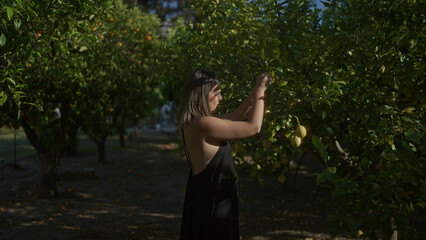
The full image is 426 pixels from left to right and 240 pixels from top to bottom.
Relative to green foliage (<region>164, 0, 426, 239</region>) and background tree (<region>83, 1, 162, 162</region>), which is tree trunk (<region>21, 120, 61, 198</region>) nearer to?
background tree (<region>83, 1, 162, 162</region>)

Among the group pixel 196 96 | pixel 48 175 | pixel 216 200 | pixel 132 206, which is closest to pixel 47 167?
pixel 48 175

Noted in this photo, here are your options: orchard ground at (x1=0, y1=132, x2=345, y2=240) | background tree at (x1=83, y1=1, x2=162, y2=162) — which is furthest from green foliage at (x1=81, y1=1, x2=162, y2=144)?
orchard ground at (x1=0, y1=132, x2=345, y2=240)

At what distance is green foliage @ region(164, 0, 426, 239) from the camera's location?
2.68 m

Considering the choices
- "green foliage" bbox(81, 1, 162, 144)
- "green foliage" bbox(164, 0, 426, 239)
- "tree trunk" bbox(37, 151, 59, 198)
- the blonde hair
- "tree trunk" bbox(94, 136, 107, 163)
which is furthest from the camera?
"tree trunk" bbox(94, 136, 107, 163)

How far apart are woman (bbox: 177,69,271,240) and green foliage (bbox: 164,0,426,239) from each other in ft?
1.21

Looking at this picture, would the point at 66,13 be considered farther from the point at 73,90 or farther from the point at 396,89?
the point at 73,90

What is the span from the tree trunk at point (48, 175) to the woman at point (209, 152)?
7.30 meters

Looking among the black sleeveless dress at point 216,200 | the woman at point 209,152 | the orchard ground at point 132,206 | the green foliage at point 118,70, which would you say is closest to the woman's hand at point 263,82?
the woman at point 209,152

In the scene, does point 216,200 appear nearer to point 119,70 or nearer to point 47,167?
point 119,70

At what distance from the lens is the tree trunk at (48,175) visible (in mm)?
9562

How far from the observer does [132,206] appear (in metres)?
9.35

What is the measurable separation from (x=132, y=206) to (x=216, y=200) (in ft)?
22.2

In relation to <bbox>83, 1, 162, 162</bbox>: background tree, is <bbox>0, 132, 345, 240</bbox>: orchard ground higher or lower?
lower

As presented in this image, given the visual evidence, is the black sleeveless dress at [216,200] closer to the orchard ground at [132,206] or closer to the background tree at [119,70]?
the orchard ground at [132,206]
